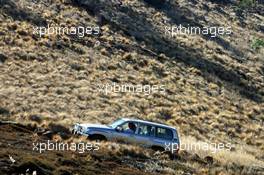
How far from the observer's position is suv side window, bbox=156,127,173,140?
2789cm

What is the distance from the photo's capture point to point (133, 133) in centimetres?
2717

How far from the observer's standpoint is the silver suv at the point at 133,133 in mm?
26234

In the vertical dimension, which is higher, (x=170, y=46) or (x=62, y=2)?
(x=62, y=2)

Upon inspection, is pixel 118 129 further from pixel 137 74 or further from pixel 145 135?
pixel 137 74

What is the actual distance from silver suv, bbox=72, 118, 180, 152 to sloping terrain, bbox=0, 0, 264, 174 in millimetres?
1152

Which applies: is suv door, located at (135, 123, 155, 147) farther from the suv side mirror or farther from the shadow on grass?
the shadow on grass

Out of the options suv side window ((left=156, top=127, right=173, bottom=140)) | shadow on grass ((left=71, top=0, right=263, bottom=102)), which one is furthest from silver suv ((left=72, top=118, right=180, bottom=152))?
shadow on grass ((left=71, top=0, right=263, bottom=102))

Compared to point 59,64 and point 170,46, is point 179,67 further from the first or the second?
point 59,64

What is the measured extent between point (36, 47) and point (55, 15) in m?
8.87

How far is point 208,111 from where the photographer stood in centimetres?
4562

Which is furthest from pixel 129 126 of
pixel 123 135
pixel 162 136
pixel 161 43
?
pixel 161 43

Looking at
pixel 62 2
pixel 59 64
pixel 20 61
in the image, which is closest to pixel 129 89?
pixel 59 64

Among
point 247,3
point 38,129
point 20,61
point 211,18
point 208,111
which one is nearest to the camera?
point 38,129

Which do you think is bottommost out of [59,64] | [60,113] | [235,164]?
[235,164]
